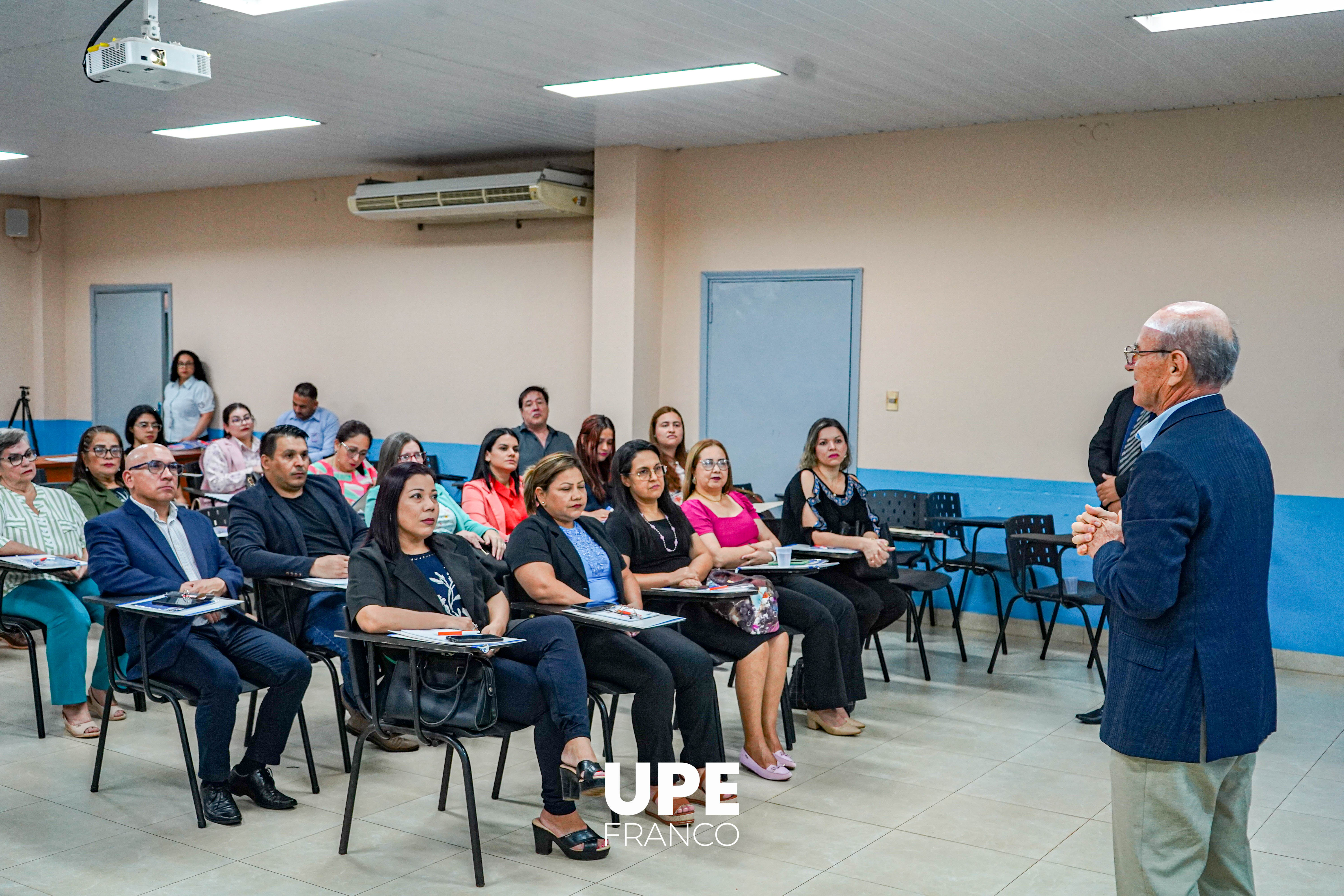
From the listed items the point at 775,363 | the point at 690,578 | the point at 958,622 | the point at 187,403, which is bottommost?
the point at 958,622

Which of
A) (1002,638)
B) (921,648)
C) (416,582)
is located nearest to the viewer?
(416,582)

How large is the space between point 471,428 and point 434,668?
554 cm

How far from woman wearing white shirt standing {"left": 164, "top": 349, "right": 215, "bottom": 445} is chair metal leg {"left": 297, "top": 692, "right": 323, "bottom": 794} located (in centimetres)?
659

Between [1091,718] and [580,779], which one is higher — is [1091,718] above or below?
below

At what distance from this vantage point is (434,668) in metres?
3.28

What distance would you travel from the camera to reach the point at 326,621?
4227 millimetres

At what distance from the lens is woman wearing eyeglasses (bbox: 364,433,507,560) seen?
509 centimetres

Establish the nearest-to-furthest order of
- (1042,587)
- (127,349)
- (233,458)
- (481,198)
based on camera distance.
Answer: (1042,587) < (481,198) < (233,458) < (127,349)

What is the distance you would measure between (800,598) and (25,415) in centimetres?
929

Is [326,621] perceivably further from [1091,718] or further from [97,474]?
[1091,718]

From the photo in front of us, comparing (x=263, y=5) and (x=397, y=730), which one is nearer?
(x=397, y=730)

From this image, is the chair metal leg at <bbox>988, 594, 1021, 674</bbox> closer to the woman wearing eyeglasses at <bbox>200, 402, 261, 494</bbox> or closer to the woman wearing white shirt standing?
the woman wearing eyeglasses at <bbox>200, 402, 261, 494</bbox>

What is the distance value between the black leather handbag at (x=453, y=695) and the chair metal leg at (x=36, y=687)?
2.05 metres

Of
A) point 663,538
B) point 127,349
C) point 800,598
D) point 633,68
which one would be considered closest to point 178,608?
point 663,538
